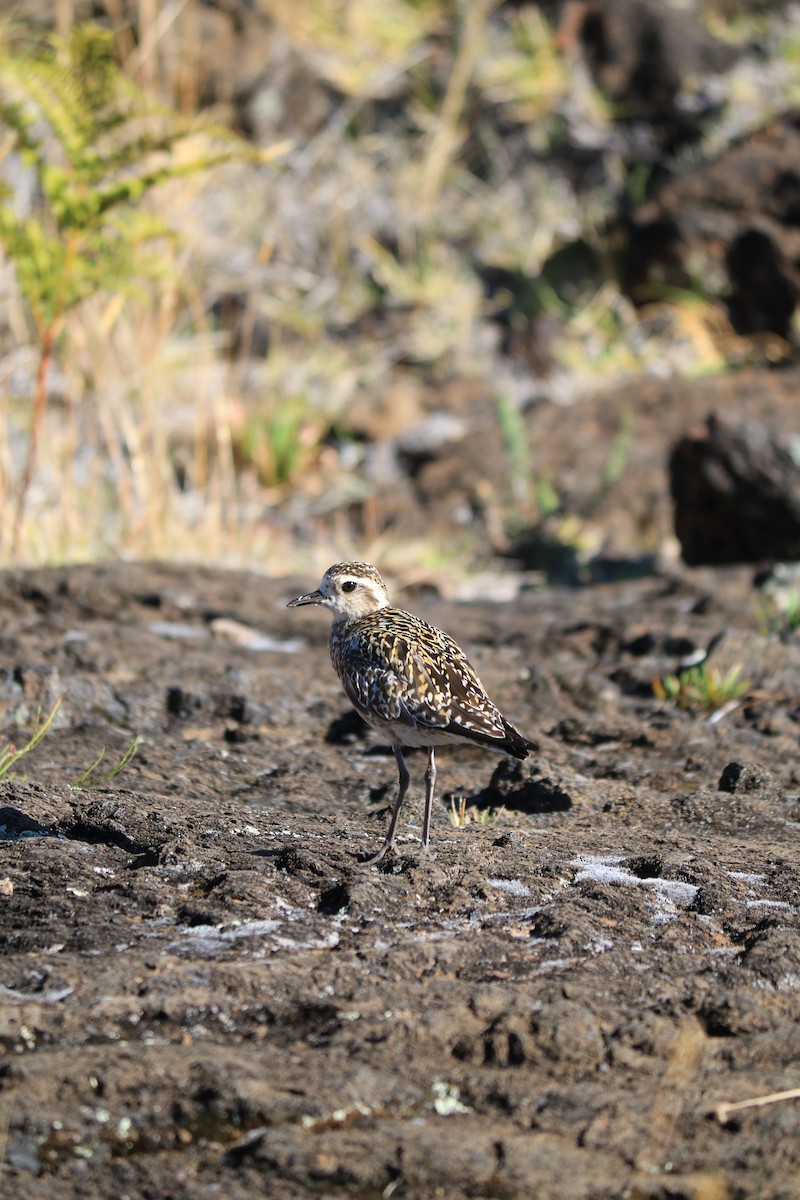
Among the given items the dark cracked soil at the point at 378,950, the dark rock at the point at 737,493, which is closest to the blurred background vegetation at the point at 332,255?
the dark rock at the point at 737,493

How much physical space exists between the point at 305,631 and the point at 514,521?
4068mm

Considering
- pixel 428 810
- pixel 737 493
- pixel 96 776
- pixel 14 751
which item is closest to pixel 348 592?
pixel 428 810

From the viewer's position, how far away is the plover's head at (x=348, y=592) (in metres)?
5.14

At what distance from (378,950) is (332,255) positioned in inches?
538

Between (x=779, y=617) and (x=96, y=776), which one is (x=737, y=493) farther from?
(x=96, y=776)

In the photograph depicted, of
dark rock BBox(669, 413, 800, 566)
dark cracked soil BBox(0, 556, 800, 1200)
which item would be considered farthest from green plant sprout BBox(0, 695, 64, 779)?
dark rock BBox(669, 413, 800, 566)

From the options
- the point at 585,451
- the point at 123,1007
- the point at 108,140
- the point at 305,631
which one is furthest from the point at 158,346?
the point at 123,1007

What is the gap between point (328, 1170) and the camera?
8.96 ft

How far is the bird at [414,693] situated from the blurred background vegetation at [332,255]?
12.0ft

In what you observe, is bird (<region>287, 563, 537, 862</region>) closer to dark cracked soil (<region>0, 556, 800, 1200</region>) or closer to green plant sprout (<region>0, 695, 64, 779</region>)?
dark cracked soil (<region>0, 556, 800, 1200</region>)

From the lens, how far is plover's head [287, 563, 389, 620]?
5.14 metres

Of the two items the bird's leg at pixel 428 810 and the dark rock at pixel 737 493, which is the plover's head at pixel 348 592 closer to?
the bird's leg at pixel 428 810

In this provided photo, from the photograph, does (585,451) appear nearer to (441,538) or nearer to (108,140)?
(441,538)

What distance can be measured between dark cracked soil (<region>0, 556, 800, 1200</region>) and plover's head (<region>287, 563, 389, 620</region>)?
28.3 inches
